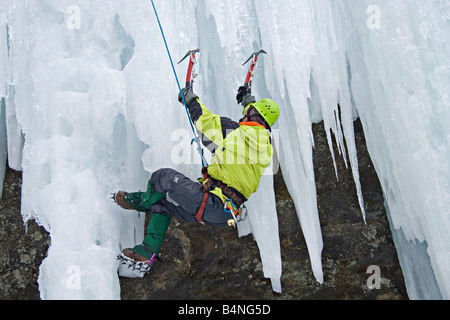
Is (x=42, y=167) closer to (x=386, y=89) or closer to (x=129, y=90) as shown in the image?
(x=129, y=90)

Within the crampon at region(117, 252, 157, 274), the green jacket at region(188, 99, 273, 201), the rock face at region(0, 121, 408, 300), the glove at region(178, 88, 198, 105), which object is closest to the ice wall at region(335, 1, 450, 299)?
the rock face at region(0, 121, 408, 300)

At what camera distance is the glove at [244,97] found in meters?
3.92

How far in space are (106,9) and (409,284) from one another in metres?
3.78

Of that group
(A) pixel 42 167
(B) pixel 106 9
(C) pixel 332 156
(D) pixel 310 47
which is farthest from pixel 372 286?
(B) pixel 106 9

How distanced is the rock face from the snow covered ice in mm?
133

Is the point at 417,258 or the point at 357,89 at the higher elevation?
the point at 357,89

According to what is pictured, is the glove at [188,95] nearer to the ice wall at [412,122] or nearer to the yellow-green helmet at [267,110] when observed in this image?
the yellow-green helmet at [267,110]

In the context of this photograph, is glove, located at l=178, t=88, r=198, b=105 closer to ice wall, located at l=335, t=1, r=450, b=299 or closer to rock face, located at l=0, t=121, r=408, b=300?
rock face, located at l=0, t=121, r=408, b=300

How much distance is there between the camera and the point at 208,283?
4160mm

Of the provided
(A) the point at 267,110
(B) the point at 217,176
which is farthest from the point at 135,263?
(A) the point at 267,110

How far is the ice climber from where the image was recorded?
353cm

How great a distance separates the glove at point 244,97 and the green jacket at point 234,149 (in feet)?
1.17

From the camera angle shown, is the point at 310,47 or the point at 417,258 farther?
the point at 310,47

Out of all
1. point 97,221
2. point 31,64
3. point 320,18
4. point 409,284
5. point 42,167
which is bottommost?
point 409,284
